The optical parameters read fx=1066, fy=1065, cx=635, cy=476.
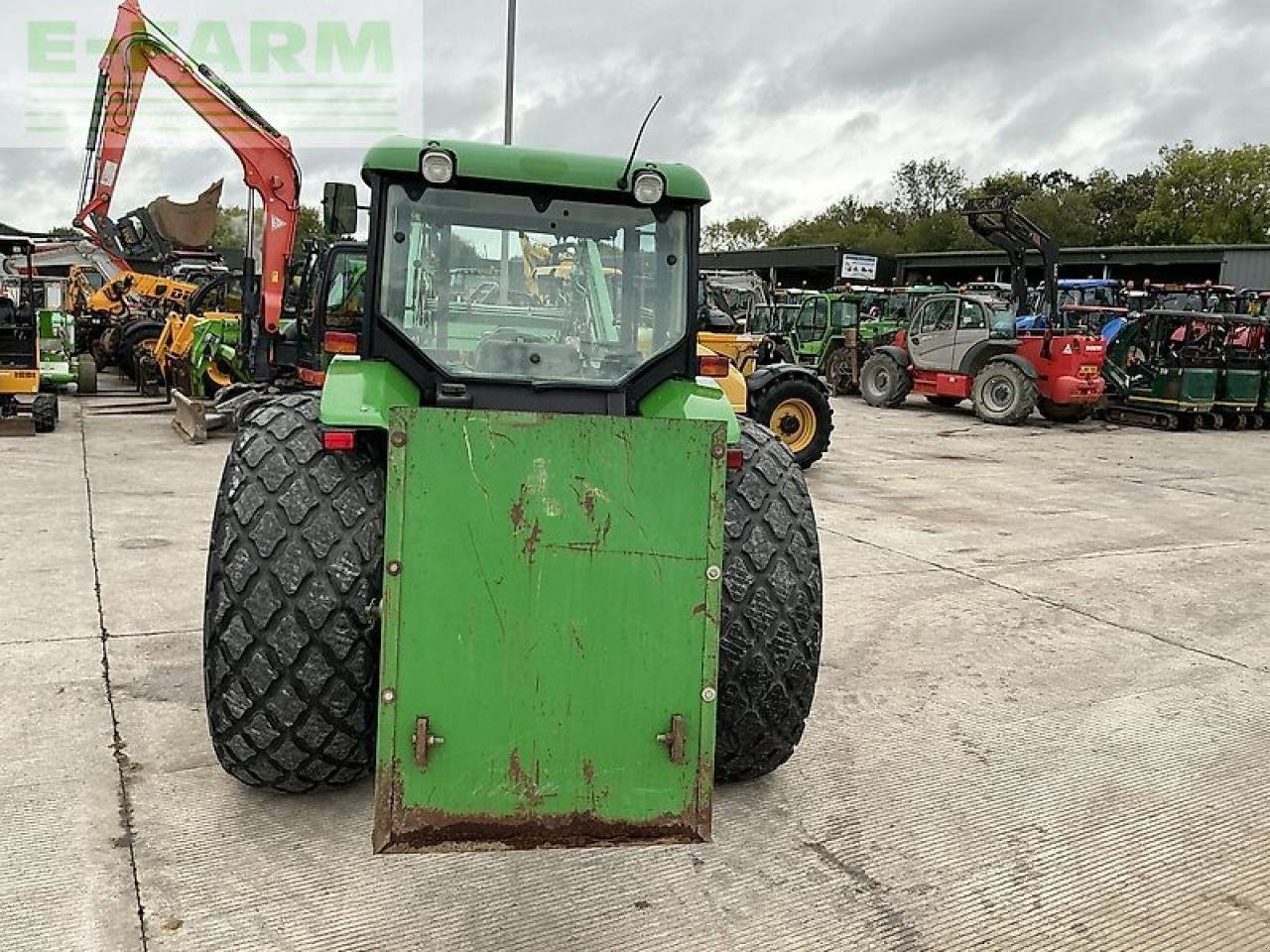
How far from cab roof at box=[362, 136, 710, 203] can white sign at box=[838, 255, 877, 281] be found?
34.8 m

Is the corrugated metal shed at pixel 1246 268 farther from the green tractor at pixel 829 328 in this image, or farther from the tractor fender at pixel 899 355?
the tractor fender at pixel 899 355

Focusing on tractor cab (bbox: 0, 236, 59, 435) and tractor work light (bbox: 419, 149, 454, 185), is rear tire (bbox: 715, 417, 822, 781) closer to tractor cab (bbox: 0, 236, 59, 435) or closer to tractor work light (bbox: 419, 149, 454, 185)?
tractor work light (bbox: 419, 149, 454, 185)

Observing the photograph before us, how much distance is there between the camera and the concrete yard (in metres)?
2.76

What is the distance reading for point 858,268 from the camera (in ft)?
124

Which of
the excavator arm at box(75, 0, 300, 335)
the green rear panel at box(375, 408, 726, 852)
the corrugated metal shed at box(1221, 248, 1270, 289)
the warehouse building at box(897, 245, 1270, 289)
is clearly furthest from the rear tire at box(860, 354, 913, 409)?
the corrugated metal shed at box(1221, 248, 1270, 289)

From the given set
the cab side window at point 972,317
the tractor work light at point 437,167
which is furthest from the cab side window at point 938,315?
the tractor work light at point 437,167

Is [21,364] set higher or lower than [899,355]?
lower

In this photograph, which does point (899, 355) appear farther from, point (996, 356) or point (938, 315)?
point (996, 356)

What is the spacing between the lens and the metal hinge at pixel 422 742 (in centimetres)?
250

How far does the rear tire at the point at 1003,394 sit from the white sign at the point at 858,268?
2227 cm

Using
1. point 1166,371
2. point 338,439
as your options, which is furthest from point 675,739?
point 1166,371

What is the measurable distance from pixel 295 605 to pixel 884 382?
1555 cm

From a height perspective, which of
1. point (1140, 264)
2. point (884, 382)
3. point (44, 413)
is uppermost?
point (1140, 264)

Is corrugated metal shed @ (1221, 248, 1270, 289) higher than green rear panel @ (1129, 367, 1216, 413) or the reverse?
higher
